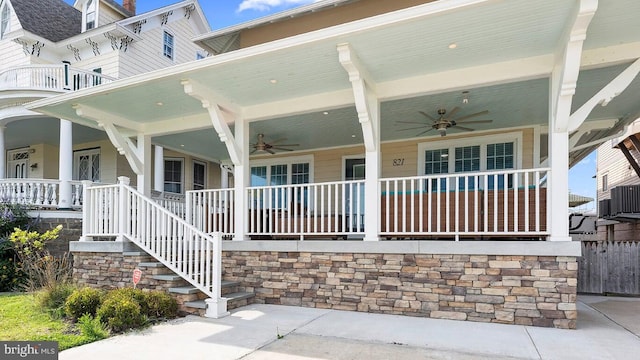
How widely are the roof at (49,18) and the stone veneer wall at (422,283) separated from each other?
1236 cm

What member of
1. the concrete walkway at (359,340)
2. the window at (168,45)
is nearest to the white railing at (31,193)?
the window at (168,45)

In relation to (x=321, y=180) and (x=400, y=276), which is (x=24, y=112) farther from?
(x=400, y=276)

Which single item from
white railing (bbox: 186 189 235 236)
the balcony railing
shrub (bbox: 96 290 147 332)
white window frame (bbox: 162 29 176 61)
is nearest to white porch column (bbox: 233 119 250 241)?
the balcony railing

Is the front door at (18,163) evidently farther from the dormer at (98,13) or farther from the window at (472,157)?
the window at (472,157)

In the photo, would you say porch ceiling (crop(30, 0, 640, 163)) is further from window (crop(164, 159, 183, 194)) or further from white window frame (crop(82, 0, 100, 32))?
white window frame (crop(82, 0, 100, 32))

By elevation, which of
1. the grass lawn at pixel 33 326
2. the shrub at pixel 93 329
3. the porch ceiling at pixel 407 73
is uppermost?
the porch ceiling at pixel 407 73

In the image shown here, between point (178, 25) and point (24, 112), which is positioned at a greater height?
point (178, 25)

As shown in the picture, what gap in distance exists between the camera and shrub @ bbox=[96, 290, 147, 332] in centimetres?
466

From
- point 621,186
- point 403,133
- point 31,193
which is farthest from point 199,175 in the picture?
point 621,186

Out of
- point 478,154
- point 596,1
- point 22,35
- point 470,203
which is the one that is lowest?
point 470,203

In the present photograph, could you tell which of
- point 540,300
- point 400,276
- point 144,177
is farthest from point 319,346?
point 144,177

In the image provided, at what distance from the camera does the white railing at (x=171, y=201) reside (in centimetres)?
913

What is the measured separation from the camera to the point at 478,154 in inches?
321

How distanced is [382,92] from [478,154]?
336 centimetres
